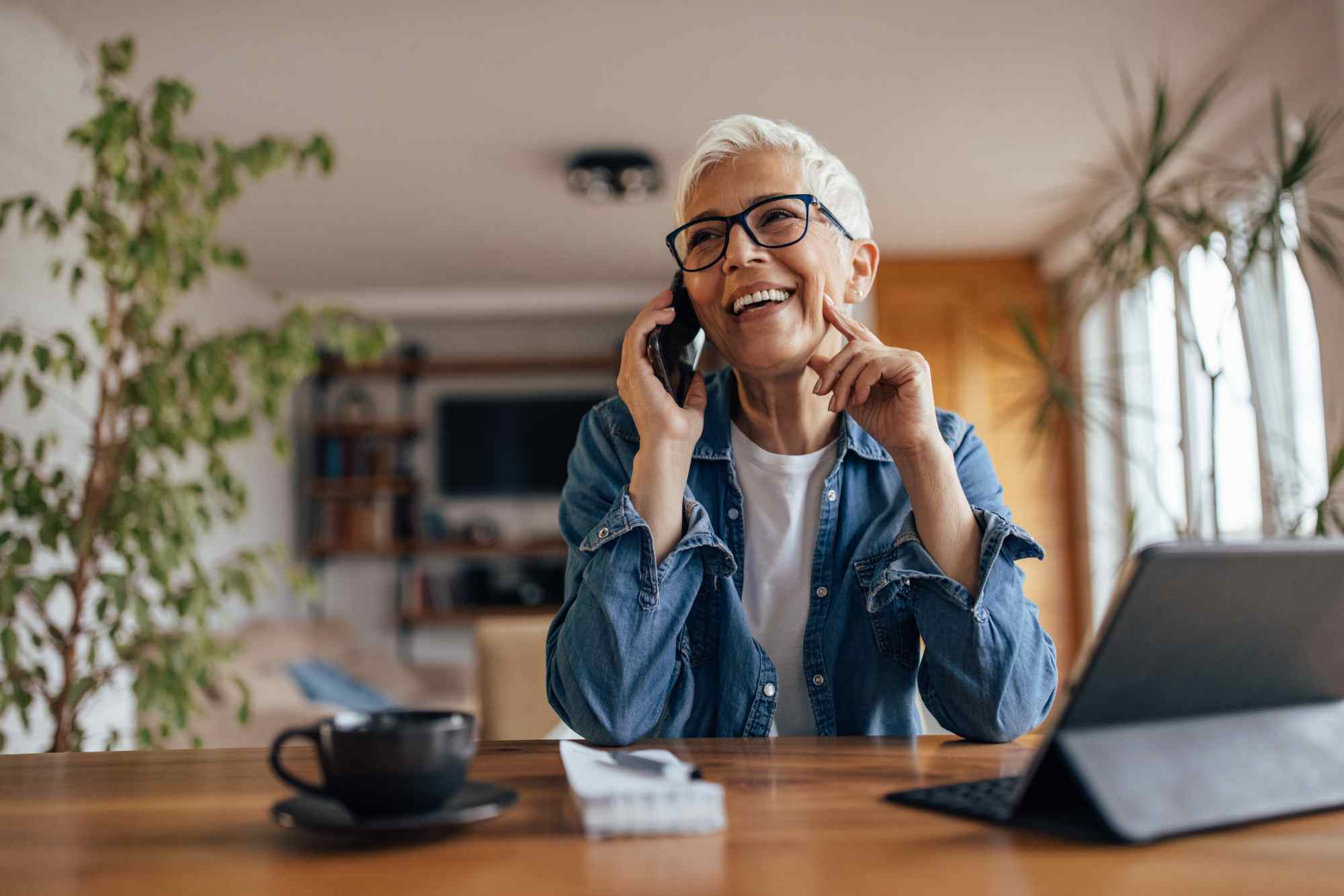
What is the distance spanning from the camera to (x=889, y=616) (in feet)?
4.03

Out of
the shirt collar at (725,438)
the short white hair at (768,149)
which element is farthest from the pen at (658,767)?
the short white hair at (768,149)

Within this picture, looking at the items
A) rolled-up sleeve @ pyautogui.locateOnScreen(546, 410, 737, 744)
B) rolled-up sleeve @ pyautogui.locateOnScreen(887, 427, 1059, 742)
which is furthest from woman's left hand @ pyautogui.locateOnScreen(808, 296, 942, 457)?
rolled-up sleeve @ pyautogui.locateOnScreen(546, 410, 737, 744)

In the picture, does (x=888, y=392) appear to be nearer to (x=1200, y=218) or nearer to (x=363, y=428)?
(x=1200, y=218)

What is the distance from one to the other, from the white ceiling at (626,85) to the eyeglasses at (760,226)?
2.15 m

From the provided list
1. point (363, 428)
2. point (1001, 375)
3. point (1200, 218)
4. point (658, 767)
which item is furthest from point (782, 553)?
point (363, 428)

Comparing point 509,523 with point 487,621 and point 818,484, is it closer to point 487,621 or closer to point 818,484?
point 487,621

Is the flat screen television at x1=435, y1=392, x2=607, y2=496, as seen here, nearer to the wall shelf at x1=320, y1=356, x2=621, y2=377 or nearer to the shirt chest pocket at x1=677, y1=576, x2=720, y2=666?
Result: the wall shelf at x1=320, y1=356, x2=621, y2=377

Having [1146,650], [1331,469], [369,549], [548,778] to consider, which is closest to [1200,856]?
[1146,650]

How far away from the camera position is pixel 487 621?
2.91 m

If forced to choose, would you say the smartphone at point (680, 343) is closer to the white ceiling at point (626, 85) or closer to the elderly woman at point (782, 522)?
the elderly woman at point (782, 522)

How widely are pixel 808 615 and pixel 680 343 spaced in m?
0.39

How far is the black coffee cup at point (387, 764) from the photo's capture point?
2.03ft

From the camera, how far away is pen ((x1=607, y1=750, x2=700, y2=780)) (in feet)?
2.24

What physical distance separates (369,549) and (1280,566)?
6.67 metres
